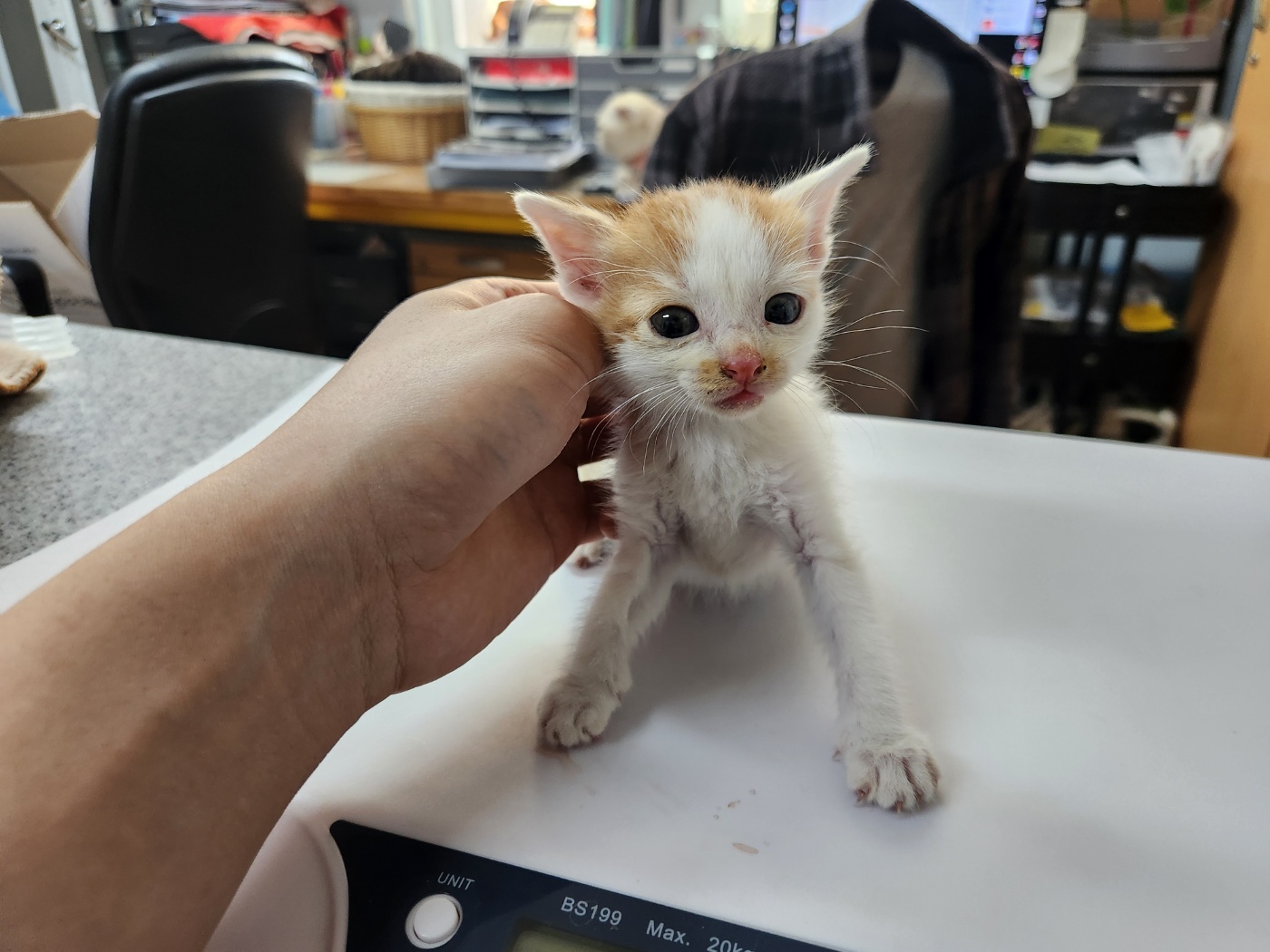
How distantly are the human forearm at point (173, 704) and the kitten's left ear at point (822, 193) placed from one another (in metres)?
0.36

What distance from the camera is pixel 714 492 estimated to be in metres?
0.51

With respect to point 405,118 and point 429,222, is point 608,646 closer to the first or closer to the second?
point 429,222

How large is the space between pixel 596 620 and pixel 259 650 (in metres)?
0.19

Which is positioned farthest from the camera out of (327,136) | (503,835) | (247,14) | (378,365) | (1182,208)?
(327,136)

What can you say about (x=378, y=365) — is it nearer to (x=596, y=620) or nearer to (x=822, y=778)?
(x=596, y=620)

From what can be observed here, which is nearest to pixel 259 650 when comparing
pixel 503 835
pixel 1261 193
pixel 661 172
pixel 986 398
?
pixel 503 835

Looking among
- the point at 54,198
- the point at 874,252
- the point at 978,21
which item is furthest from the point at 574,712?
the point at 978,21

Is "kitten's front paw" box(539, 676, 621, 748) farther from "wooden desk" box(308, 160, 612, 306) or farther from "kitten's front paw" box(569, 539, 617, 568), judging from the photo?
"wooden desk" box(308, 160, 612, 306)

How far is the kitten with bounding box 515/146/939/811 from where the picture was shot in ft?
1.54

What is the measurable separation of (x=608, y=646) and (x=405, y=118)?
74.9 inches

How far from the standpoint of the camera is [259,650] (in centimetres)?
37

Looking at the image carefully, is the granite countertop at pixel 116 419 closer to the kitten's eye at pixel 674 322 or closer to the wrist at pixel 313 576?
the wrist at pixel 313 576

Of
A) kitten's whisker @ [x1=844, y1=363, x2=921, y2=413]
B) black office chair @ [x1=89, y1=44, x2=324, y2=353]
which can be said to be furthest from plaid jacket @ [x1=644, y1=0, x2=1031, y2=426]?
black office chair @ [x1=89, y1=44, x2=324, y2=353]

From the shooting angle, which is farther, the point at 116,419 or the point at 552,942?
the point at 116,419
